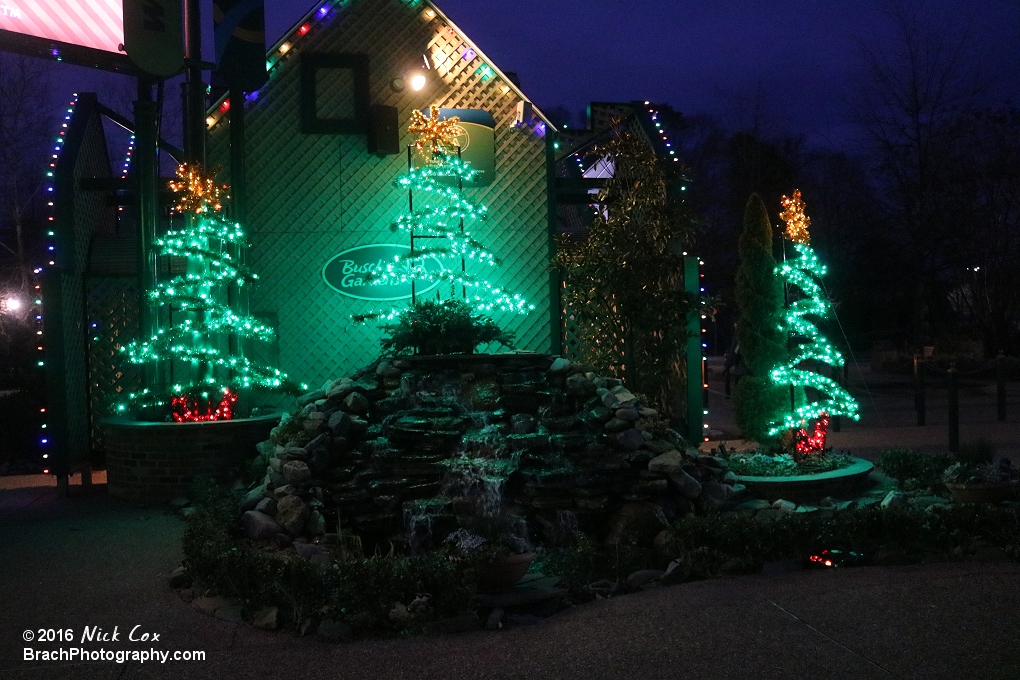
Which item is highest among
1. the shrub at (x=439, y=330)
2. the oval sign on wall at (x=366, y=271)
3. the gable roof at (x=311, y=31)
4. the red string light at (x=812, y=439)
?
the gable roof at (x=311, y=31)

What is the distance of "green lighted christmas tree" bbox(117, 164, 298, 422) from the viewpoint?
9711mm

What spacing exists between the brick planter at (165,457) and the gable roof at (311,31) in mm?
4577

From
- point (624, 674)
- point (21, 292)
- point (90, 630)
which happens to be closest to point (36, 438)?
point (90, 630)

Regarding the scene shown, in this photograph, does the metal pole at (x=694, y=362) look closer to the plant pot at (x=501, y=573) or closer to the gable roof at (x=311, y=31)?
the gable roof at (x=311, y=31)

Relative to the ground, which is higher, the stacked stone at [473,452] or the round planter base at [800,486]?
the stacked stone at [473,452]

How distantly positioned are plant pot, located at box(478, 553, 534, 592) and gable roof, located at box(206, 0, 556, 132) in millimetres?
7845

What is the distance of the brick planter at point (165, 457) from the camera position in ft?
29.5

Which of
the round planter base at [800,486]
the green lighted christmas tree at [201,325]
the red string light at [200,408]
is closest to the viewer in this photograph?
the round planter base at [800,486]

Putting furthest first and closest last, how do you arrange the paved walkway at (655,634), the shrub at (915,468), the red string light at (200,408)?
the red string light at (200,408)
the shrub at (915,468)
the paved walkway at (655,634)

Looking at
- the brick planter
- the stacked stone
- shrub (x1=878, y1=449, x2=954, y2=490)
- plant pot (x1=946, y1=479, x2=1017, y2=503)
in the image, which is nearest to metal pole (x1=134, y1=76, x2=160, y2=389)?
the brick planter

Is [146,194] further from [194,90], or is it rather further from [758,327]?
[758,327]

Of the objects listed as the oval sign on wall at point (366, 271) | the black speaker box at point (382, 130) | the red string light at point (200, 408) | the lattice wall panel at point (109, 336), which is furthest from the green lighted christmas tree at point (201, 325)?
the black speaker box at point (382, 130)

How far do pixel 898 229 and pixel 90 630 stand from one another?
28471 millimetres

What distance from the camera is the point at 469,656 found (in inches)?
180
